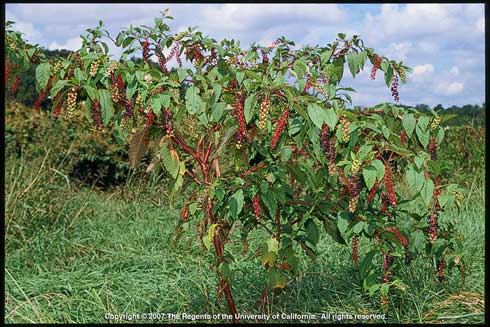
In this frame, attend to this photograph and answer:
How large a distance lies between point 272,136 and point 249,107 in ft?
1.17

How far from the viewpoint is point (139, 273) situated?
13.2 feet

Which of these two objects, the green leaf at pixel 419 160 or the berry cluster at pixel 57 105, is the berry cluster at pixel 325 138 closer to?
the green leaf at pixel 419 160

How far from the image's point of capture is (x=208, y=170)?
9.50ft

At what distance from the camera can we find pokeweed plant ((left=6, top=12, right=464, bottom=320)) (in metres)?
2.47

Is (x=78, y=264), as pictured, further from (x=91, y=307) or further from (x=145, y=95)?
(x=145, y=95)

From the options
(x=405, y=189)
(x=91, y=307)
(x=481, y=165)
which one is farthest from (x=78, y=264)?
(x=481, y=165)

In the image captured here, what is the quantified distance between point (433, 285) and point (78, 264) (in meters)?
2.25

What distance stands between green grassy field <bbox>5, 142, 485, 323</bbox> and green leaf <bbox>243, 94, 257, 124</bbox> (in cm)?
96

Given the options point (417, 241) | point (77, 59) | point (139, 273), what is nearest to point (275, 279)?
point (417, 241)

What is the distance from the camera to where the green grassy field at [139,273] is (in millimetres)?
3299

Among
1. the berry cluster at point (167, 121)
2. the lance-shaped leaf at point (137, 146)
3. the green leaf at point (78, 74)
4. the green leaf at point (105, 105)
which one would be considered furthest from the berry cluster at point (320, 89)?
the green leaf at point (78, 74)

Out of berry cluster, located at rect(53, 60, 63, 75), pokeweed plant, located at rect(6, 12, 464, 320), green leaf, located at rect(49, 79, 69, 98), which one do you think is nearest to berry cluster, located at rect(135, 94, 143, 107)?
pokeweed plant, located at rect(6, 12, 464, 320)

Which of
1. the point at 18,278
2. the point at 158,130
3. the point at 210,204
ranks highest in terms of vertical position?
the point at 158,130

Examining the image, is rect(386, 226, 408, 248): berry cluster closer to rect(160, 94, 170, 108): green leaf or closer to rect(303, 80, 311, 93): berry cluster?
rect(303, 80, 311, 93): berry cluster
